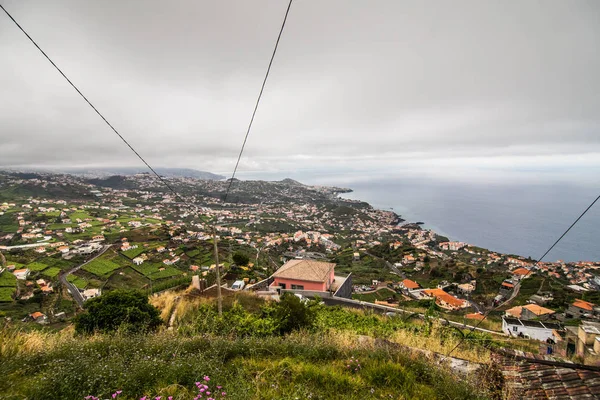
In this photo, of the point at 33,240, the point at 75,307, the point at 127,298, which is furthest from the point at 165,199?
the point at 127,298

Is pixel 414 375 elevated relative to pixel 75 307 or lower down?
elevated

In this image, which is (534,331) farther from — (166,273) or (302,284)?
(166,273)

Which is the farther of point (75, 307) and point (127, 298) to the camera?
point (75, 307)

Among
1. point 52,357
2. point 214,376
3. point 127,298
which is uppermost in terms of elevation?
point 214,376

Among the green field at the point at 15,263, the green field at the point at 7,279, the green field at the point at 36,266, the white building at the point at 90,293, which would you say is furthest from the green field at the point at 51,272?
the white building at the point at 90,293

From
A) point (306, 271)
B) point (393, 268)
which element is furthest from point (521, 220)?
point (306, 271)

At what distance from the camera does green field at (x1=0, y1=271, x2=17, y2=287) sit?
2609 centimetres

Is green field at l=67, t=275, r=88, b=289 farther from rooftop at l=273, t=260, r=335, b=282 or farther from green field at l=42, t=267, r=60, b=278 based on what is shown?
rooftop at l=273, t=260, r=335, b=282

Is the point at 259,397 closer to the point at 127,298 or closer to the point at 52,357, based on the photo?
the point at 52,357

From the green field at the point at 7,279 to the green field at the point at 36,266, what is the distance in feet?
13.4

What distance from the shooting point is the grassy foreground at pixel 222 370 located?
2430mm

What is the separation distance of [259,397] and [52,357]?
2.75 m

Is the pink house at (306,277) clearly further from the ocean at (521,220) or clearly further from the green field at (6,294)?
the ocean at (521,220)

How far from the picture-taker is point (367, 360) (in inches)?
129
